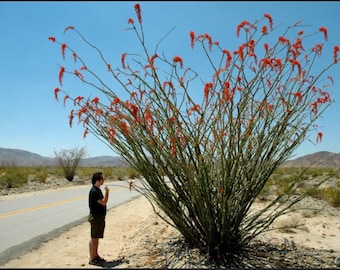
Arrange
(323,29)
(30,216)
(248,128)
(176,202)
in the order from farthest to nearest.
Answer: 1. (30,216)
2. (176,202)
3. (248,128)
4. (323,29)

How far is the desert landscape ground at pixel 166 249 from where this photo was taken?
5.49m

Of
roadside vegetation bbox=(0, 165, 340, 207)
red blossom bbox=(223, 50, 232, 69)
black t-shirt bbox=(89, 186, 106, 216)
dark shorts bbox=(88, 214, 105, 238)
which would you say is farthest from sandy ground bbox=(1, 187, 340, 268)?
red blossom bbox=(223, 50, 232, 69)

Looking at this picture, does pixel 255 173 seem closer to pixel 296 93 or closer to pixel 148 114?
pixel 296 93

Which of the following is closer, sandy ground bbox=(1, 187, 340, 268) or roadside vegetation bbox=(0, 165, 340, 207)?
sandy ground bbox=(1, 187, 340, 268)

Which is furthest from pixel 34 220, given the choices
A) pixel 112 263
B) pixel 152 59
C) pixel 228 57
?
pixel 228 57

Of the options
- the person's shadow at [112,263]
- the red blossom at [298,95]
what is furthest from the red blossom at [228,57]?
the person's shadow at [112,263]

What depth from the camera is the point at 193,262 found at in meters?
5.30

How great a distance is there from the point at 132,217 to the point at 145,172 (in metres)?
6.07

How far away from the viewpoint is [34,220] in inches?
406

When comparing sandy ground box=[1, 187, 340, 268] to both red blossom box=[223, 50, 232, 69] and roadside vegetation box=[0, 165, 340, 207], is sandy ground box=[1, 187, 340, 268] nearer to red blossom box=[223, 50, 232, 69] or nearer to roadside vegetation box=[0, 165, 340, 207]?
roadside vegetation box=[0, 165, 340, 207]

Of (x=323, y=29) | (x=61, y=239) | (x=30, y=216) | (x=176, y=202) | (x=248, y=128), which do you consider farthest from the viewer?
(x=30, y=216)

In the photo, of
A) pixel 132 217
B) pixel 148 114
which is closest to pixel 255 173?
pixel 148 114

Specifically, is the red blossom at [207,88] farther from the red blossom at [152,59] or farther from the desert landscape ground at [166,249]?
the desert landscape ground at [166,249]

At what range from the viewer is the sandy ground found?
232 inches
